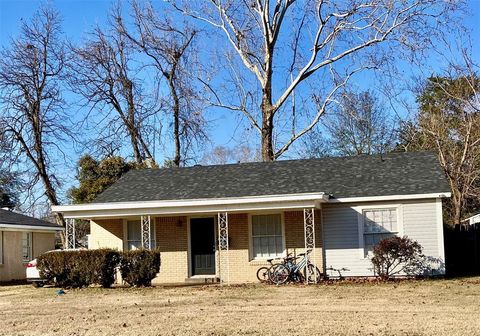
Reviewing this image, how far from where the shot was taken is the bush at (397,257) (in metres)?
17.2

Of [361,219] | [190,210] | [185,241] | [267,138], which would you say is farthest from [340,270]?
[267,138]

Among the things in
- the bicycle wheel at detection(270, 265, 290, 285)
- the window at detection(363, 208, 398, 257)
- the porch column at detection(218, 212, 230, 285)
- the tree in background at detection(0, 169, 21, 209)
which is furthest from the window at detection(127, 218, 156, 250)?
the tree in background at detection(0, 169, 21, 209)

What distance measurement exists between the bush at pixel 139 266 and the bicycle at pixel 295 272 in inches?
138

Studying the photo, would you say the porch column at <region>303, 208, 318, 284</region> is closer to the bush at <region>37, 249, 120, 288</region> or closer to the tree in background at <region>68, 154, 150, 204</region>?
the bush at <region>37, 249, 120, 288</region>

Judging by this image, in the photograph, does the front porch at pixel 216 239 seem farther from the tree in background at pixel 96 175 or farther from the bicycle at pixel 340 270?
the tree in background at pixel 96 175

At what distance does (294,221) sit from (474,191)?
14.6 metres

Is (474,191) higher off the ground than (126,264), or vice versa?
(474,191)

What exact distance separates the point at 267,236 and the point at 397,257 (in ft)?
13.8

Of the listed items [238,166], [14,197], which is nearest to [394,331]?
[238,166]

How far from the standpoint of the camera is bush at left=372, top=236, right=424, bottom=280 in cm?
1716

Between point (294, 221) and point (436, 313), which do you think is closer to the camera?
point (436, 313)

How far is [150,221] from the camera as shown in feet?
65.0

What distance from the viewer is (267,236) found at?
1939cm

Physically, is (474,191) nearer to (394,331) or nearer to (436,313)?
(436,313)
